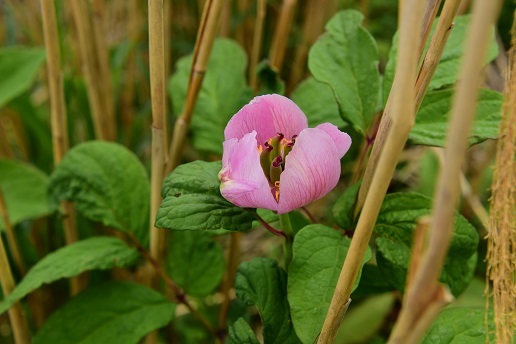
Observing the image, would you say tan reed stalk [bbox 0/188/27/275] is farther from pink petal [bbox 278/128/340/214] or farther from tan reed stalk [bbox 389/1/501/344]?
tan reed stalk [bbox 389/1/501/344]

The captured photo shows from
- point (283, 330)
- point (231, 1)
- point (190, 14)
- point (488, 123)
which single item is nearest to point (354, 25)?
point (488, 123)

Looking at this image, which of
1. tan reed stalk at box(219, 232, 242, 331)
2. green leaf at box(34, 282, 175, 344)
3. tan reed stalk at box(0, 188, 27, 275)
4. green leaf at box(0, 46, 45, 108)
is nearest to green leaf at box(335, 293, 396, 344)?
tan reed stalk at box(219, 232, 242, 331)

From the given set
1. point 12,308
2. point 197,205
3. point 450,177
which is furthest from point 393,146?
point 12,308

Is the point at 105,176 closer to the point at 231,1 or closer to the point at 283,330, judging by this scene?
the point at 283,330

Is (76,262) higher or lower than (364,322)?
higher

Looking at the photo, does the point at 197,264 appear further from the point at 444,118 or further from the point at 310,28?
the point at 310,28
